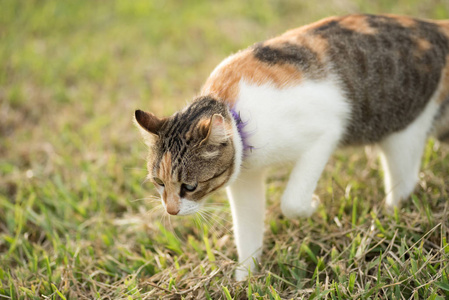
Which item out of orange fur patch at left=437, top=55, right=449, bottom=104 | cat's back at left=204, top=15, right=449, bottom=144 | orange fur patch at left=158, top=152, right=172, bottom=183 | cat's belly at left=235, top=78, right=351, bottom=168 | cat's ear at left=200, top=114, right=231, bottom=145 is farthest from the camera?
orange fur patch at left=437, top=55, right=449, bottom=104

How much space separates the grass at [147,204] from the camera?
2067 mm

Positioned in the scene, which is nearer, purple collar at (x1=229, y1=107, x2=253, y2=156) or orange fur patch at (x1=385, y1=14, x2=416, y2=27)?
purple collar at (x1=229, y1=107, x2=253, y2=156)

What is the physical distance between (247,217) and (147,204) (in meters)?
0.96

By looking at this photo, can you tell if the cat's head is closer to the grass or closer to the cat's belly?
the cat's belly

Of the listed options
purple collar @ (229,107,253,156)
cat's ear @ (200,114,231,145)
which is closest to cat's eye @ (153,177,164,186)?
cat's ear @ (200,114,231,145)

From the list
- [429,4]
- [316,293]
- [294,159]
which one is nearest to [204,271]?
[316,293]

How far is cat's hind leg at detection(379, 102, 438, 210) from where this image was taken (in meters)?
2.43

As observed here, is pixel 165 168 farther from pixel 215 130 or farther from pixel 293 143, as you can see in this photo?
pixel 293 143

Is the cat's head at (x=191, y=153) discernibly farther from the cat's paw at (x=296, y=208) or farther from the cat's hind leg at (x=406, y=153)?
the cat's hind leg at (x=406, y=153)

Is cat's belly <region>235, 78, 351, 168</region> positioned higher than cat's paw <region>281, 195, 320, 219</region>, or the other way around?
cat's belly <region>235, 78, 351, 168</region>

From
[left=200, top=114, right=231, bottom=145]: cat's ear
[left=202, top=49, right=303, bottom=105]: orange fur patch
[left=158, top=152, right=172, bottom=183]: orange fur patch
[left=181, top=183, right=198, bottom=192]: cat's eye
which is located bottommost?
[left=181, top=183, right=198, bottom=192]: cat's eye

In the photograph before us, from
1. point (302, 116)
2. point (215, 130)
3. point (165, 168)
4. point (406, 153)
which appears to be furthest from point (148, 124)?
point (406, 153)

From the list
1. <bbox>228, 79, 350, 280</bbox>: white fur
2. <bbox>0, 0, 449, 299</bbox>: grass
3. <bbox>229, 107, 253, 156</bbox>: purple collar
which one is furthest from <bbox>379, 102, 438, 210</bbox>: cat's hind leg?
A: <bbox>229, 107, 253, 156</bbox>: purple collar

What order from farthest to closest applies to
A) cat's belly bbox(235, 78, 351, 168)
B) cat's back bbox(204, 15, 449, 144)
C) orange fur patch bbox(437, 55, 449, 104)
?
orange fur patch bbox(437, 55, 449, 104) → cat's back bbox(204, 15, 449, 144) → cat's belly bbox(235, 78, 351, 168)
